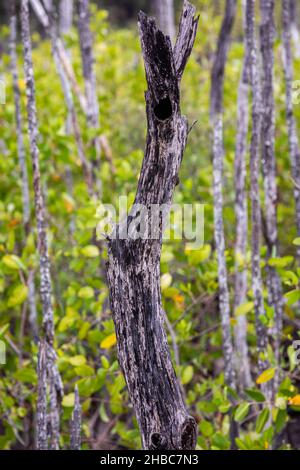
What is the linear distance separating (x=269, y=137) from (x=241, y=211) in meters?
0.34

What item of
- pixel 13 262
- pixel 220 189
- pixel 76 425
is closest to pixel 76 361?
pixel 76 425

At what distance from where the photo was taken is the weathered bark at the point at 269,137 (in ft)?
6.19

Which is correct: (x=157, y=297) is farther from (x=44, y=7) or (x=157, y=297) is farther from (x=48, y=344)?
(x=44, y=7)

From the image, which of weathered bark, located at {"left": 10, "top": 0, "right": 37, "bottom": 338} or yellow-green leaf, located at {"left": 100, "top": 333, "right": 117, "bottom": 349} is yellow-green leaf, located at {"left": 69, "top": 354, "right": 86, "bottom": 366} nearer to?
yellow-green leaf, located at {"left": 100, "top": 333, "right": 117, "bottom": 349}

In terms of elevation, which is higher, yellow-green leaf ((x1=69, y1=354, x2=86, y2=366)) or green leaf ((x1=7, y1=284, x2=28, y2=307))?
green leaf ((x1=7, y1=284, x2=28, y2=307))

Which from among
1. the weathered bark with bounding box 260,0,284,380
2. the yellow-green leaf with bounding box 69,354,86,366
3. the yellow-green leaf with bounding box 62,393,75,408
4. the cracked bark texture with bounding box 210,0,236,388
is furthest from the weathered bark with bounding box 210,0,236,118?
the yellow-green leaf with bounding box 62,393,75,408

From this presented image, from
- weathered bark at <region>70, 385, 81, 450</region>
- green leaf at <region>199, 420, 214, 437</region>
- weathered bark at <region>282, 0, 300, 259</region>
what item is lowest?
green leaf at <region>199, 420, 214, 437</region>

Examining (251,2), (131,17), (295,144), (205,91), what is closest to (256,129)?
(251,2)

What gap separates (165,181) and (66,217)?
6.46 feet

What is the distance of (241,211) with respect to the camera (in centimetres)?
216

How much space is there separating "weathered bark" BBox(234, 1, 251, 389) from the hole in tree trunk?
3.56 ft

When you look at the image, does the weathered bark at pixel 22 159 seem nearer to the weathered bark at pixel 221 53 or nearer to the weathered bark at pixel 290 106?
the weathered bark at pixel 221 53

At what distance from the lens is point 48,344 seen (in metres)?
1.70

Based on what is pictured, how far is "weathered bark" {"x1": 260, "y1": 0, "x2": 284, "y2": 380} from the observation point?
74.2 inches
